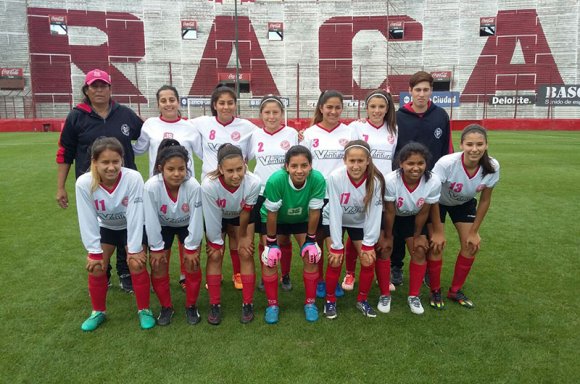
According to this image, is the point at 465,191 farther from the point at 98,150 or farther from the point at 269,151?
the point at 98,150

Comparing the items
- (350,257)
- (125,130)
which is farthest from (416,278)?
(125,130)

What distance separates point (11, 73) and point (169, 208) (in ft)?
104

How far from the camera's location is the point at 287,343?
9.88 ft

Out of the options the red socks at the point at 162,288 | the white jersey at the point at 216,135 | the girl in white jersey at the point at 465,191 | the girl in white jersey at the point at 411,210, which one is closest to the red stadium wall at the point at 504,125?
the white jersey at the point at 216,135

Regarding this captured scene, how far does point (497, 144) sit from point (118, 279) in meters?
15.4

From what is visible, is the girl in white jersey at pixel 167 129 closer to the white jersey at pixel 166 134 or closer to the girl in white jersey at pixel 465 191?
the white jersey at pixel 166 134

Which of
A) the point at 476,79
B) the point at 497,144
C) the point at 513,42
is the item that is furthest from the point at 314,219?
the point at 513,42

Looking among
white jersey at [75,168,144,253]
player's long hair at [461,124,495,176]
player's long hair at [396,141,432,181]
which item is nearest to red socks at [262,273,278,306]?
white jersey at [75,168,144,253]

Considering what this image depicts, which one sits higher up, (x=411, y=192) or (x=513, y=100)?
(x=513, y=100)

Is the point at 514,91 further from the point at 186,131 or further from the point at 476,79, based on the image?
the point at 186,131

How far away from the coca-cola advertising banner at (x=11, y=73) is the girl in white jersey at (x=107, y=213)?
31305 millimetres

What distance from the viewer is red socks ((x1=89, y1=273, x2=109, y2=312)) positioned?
3314mm

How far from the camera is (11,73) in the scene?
28484mm

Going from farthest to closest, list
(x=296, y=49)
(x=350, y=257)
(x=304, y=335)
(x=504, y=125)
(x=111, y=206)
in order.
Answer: (x=296, y=49) < (x=504, y=125) < (x=350, y=257) < (x=111, y=206) < (x=304, y=335)
